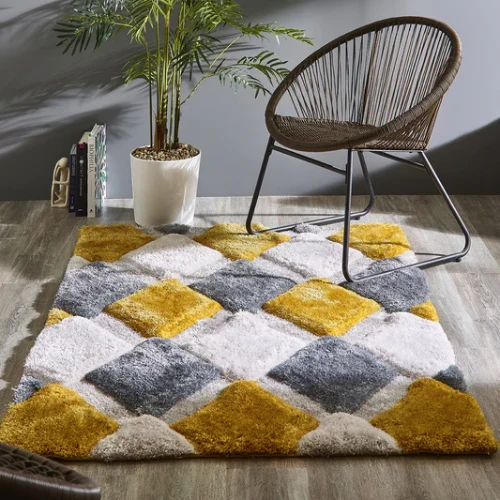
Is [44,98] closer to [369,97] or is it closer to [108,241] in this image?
[108,241]

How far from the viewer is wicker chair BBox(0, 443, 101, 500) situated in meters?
0.90

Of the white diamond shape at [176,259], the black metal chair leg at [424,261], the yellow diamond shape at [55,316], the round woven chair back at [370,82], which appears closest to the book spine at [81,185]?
the white diamond shape at [176,259]

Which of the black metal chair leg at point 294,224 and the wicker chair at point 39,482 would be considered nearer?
the wicker chair at point 39,482

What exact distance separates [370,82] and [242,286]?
3.34ft

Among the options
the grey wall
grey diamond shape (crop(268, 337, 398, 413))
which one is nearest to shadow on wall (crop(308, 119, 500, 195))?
the grey wall

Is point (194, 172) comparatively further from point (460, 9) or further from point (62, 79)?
point (460, 9)

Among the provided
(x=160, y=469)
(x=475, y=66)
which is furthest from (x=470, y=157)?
(x=160, y=469)

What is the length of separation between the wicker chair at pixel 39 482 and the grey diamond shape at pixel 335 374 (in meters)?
1.07

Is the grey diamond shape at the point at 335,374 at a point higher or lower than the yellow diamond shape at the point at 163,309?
higher

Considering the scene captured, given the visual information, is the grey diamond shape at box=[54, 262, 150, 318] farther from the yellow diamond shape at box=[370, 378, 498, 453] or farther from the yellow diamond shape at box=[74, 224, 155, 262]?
the yellow diamond shape at box=[370, 378, 498, 453]

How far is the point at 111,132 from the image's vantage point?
3387mm

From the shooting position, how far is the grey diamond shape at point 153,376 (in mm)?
1963

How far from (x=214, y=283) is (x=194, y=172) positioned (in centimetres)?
68

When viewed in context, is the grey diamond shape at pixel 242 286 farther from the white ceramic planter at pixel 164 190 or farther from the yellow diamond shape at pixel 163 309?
the white ceramic planter at pixel 164 190
